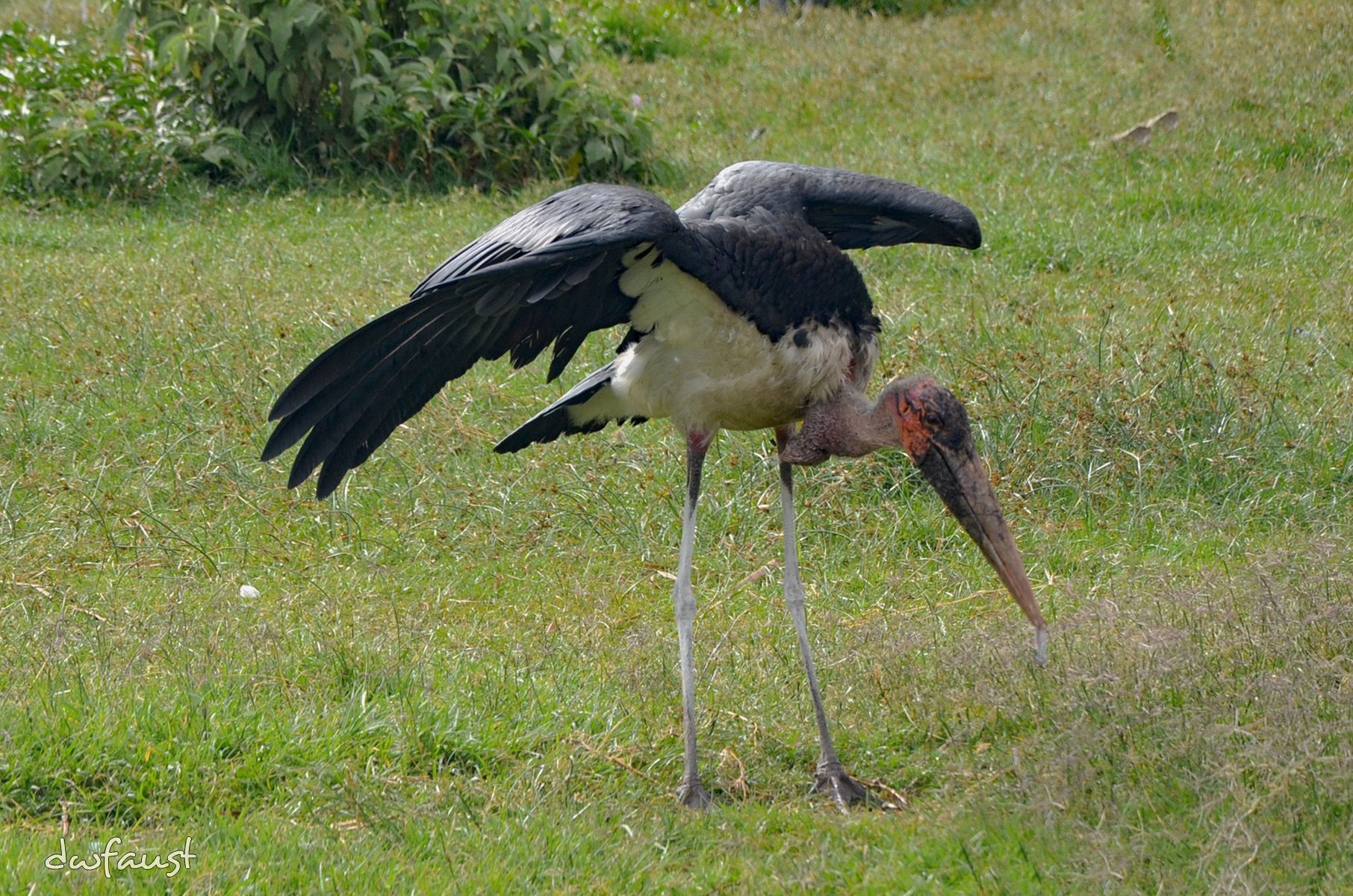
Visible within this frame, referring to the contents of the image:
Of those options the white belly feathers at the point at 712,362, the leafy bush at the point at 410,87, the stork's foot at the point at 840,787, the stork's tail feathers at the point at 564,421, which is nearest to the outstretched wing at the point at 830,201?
the white belly feathers at the point at 712,362

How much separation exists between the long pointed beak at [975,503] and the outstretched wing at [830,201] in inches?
31.5

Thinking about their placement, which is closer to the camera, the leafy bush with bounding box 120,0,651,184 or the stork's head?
the stork's head

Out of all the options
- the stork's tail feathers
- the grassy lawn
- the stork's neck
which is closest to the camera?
the grassy lawn

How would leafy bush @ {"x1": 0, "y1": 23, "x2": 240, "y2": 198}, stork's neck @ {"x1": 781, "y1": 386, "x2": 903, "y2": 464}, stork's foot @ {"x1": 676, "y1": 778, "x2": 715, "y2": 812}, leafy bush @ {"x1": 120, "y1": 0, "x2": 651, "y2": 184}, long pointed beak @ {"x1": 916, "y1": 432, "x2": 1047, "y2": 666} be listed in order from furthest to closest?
leafy bush @ {"x1": 0, "y1": 23, "x2": 240, "y2": 198}
leafy bush @ {"x1": 120, "y1": 0, "x2": 651, "y2": 184}
stork's neck @ {"x1": 781, "y1": 386, "x2": 903, "y2": 464}
long pointed beak @ {"x1": 916, "y1": 432, "x2": 1047, "y2": 666}
stork's foot @ {"x1": 676, "y1": 778, "x2": 715, "y2": 812}

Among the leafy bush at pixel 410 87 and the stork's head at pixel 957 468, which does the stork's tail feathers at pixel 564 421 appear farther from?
the leafy bush at pixel 410 87

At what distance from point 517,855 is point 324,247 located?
535 cm

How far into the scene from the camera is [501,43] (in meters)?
8.84

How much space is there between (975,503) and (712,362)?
0.71 m

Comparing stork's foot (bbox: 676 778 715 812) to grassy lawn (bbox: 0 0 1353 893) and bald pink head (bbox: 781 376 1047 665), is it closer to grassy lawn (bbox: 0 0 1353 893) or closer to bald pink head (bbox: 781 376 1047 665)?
grassy lawn (bbox: 0 0 1353 893)

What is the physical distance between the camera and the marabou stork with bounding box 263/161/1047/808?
316 cm

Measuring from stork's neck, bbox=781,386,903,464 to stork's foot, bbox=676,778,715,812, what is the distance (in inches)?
34.4

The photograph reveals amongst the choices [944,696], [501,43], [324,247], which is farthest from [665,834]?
[501,43]

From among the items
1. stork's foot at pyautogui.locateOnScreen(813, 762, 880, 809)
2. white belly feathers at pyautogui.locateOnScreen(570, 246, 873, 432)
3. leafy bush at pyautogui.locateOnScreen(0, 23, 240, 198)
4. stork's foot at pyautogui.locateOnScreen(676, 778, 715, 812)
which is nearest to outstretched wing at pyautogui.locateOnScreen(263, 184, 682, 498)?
white belly feathers at pyautogui.locateOnScreen(570, 246, 873, 432)

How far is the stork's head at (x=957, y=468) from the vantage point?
11.5 feet
